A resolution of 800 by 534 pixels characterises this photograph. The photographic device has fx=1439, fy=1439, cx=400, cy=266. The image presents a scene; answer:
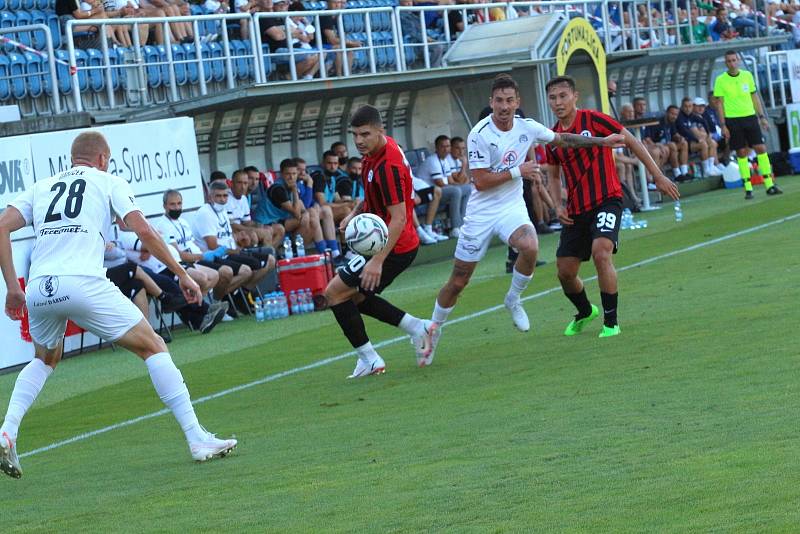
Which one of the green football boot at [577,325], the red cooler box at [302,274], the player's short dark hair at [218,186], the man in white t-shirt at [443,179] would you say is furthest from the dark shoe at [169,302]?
the man in white t-shirt at [443,179]

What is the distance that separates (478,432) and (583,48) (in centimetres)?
1729

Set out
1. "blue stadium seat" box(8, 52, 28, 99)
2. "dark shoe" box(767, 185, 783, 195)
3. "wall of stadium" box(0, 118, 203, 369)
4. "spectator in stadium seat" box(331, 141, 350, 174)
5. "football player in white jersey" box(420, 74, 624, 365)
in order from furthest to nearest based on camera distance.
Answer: "dark shoe" box(767, 185, 783, 195) → "spectator in stadium seat" box(331, 141, 350, 174) → "blue stadium seat" box(8, 52, 28, 99) → "wall of stadium" box(0, 118, 203, 369) → "football player in white jersey" box(420, 74, 624, 365)

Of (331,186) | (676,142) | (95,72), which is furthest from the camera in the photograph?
(676,142)

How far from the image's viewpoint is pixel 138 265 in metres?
15.2

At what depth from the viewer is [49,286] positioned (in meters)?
7.57

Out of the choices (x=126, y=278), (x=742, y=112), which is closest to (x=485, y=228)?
Answer: (x=126, y=278)

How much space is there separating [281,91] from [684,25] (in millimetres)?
15079

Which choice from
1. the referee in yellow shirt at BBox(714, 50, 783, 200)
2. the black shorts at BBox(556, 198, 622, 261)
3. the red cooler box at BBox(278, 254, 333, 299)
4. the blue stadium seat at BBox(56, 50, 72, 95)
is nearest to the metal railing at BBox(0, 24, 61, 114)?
the blue stadium seat at BBox(56, 50, 72, 95)

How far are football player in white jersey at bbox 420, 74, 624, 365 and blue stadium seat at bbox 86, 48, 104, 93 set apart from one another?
8482mm

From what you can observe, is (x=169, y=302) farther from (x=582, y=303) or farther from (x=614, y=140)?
(x=614, y=140)

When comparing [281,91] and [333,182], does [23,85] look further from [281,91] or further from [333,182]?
[333,182]

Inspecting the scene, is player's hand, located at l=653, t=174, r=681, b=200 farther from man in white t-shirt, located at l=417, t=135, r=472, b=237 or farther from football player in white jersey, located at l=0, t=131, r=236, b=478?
man in white t-shirt, located at l=417, t=135, r=472, b=237

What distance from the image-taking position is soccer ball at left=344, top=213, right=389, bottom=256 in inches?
385

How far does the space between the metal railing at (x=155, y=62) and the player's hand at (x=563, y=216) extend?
8.00 m
